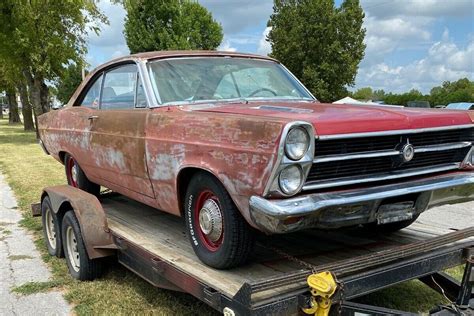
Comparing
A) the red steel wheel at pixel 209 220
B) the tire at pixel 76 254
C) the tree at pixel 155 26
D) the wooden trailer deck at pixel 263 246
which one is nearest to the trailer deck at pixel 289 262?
the wooden trailer deck at pixel 263 246

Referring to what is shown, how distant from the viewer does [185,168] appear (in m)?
3.58

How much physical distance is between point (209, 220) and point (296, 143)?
0.86m

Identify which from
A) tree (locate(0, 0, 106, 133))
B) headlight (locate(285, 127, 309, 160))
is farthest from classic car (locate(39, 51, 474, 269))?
tree (locate(0, 0, 106, 133))

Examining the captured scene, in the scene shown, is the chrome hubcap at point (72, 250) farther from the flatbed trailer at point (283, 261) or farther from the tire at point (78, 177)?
the tire at point (78, 177)

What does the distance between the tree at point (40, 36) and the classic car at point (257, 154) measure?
695 inches

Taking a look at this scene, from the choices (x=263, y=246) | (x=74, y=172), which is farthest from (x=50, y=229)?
(x=263, y=246)

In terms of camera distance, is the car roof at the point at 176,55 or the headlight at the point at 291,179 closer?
the headlight at the point at 291,179

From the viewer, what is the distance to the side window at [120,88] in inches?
181

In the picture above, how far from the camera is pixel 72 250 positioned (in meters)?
4.87

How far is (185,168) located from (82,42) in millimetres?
21111

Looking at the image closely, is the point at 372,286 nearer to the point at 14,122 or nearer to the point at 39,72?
the point at 39,72

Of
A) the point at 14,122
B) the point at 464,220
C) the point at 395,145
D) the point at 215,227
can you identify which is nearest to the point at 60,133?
the point at 215,227

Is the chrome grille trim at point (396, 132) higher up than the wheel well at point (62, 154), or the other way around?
the chrome grille trim at point (396, 132)

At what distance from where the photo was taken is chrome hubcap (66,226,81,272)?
15.6 ft
